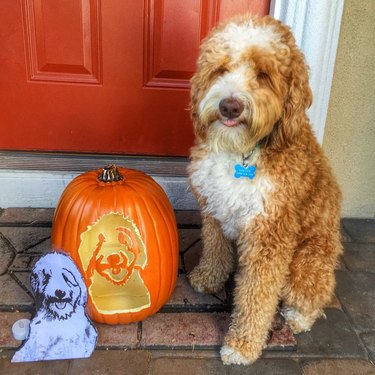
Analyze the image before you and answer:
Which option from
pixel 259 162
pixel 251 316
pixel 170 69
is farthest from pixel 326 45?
pixel 251 316

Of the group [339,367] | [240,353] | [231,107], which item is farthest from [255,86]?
[339,367]

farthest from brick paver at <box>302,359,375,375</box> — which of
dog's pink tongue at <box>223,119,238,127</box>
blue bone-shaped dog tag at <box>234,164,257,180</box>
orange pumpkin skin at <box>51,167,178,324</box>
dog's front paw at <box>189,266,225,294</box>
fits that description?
dog's pink tongue at <box>223,119,238,127</box>

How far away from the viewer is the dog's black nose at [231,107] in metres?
1.52

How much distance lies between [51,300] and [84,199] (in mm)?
443

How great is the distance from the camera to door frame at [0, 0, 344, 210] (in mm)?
2361

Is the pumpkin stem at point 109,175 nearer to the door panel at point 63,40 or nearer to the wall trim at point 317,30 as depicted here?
the door panel at point 63,40

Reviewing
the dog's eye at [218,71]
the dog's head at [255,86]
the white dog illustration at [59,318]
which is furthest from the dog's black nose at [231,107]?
the white dog illustration at [59,318]

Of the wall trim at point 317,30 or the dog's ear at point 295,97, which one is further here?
the wall trim at point 317,30

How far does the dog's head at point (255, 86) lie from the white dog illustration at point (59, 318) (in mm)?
827

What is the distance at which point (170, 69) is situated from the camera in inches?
101

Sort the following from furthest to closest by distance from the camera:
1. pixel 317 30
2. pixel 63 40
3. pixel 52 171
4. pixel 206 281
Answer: pixel 52 171, pixel 63 40, pixel 317 30, pixel 206 281

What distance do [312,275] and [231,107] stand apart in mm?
805

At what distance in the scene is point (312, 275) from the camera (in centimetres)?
184

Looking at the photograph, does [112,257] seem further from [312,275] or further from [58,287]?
[312,275]
